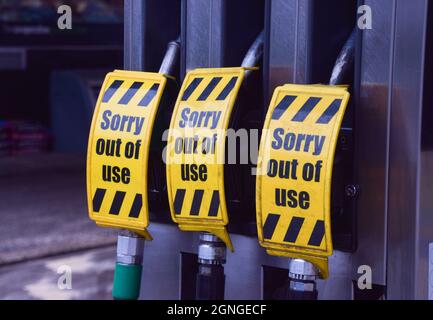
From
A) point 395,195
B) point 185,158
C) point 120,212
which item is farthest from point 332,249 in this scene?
point 120,212

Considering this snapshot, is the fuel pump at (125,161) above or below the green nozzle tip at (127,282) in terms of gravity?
above

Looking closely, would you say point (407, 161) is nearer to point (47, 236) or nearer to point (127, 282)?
point (127, 282)

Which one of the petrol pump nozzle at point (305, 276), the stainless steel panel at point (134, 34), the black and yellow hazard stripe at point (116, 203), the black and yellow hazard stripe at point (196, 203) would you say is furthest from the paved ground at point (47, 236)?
the petrol pump nozzle at point (305, 276)

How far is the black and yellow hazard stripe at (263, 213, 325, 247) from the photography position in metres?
1.55

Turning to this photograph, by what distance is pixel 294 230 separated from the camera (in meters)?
1.58

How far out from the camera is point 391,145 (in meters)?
1.58

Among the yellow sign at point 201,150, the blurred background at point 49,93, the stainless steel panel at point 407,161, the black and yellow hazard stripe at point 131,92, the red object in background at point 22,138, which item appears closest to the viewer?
the stainless steel panel at point 407,161

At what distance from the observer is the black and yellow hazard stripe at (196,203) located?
5.43ft

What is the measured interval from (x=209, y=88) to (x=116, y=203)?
0.90ft

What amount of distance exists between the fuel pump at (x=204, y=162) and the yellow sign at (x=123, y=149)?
54 mm

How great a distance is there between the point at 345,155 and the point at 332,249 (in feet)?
0.56

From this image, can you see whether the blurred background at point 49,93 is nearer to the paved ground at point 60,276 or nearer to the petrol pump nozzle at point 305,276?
the paved ground at point 60,276

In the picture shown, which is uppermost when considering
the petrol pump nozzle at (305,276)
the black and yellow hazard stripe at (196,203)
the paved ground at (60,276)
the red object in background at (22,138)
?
the black and yellow hazard stripe at (196,203)

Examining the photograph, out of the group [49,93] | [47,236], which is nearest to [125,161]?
[47,236]
